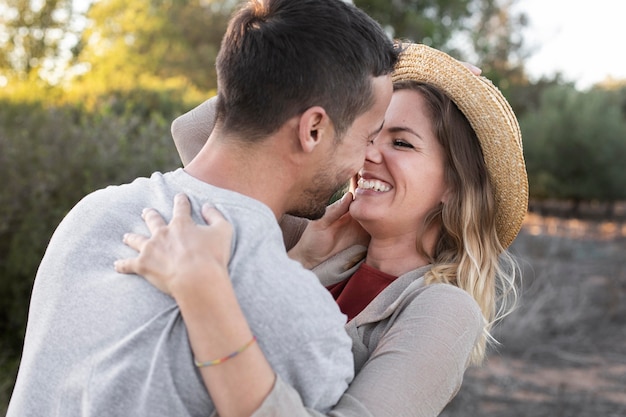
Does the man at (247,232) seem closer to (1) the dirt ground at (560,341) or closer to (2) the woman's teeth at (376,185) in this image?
(2) the woman's teeth at (376,185)

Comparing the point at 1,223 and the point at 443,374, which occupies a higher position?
the point at 443,374

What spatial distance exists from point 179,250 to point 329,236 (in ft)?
4.00

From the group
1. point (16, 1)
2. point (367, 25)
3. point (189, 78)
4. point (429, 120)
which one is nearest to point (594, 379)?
point (429, 120)

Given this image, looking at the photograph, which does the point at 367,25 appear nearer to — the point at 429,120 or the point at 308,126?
the point at 308,126

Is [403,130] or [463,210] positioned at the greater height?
[403,130]

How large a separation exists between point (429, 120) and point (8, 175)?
3.70 m

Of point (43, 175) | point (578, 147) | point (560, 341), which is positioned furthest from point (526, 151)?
point (43, 175)

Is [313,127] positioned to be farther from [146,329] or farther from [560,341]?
[560,341]

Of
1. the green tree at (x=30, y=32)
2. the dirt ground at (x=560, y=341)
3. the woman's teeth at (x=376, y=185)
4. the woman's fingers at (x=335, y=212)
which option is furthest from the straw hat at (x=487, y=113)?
the green tree at (x=30, y=32)

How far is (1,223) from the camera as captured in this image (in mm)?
5328

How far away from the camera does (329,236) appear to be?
8.89ft

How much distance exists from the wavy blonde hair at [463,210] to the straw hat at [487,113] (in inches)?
1.5

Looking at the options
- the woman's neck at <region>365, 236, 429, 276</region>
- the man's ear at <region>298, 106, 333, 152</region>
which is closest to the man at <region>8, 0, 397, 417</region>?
the man's ear at <region>298, 106, 333, 152</region>

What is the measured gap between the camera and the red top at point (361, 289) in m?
2.49
